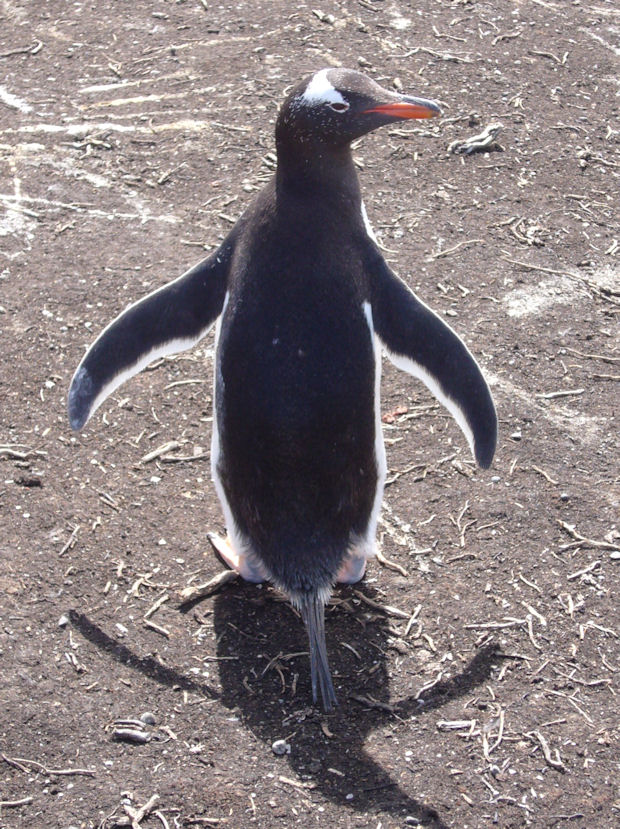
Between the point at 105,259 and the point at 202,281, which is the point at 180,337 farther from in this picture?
the point at 105,259

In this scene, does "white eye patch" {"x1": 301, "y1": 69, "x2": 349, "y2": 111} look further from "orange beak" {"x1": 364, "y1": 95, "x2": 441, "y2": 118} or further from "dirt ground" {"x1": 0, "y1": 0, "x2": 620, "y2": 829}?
"dirt ground" {"x1": 0, "y1": 0, "x2": 620, "y2": 829}

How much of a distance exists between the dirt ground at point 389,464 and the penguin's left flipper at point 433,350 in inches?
23.5

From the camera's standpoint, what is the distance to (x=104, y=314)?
4.65 m

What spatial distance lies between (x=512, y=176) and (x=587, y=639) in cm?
305

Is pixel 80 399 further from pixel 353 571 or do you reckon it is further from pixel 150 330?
pixel 353 571

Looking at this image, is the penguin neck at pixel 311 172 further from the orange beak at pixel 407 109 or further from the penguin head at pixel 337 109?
the orange beak at pixel 407 109

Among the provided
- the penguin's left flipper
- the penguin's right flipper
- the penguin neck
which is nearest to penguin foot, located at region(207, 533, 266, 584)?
the penguin's right flipper

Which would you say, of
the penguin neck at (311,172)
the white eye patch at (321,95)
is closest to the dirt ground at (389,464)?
the penguin neck at (311,172)

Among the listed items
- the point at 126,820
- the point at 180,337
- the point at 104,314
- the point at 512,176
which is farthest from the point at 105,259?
the point at 126,820

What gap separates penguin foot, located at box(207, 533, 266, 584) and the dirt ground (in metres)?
0.06

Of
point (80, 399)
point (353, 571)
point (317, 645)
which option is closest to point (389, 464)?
point (353, 571)

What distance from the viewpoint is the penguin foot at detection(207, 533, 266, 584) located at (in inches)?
Result: 136

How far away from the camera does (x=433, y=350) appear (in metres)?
3.29

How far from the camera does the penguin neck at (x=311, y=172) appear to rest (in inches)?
125
